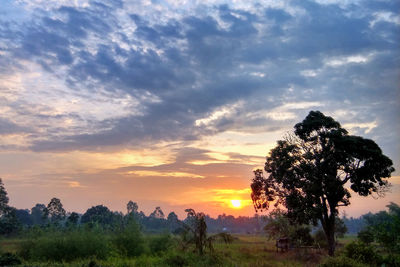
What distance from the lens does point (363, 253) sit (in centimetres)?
2120

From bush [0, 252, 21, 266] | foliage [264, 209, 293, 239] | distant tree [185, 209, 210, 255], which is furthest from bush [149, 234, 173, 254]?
foliage [264, 209, 293, 239]

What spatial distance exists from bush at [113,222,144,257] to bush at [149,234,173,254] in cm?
177

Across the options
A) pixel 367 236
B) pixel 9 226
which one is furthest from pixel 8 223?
pixel 367 236

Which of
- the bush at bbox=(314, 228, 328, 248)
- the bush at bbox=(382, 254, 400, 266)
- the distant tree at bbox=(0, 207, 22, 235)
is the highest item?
the distant tree at bbox=(0, 207, 22, 235)

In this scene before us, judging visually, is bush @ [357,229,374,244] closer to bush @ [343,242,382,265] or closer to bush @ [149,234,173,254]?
bush @ [343,242,382,265]

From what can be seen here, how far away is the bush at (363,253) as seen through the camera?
20.7 metres

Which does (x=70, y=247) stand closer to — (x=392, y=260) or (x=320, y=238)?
(x=392, y=260)

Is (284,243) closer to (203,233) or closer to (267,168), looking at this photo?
(267,168)

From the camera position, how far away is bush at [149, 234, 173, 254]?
1193 inches

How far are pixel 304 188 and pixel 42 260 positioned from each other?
953 inches

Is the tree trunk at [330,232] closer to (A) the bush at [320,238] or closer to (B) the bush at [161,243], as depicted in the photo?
(A) the bush at [320,238]

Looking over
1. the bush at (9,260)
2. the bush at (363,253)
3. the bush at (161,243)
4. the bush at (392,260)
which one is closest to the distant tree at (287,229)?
the bush at (161,243)

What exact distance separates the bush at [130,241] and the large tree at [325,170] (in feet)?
51.5

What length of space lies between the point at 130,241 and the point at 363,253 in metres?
18.0
